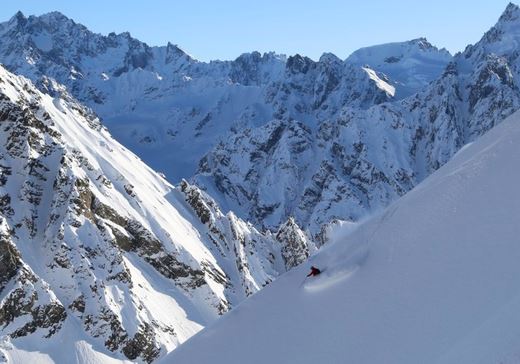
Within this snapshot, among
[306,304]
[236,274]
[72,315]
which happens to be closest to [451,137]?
[236,274]

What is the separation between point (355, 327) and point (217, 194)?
18991 centimetres

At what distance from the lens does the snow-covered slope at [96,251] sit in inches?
2876

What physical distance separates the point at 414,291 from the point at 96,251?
253ft

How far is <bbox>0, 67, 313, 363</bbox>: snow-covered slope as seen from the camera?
73062mm

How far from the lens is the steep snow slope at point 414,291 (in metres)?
8.67

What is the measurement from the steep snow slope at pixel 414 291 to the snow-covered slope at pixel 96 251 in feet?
208

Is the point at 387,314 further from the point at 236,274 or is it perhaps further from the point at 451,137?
the point at 451,137

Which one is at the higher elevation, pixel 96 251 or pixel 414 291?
pixel 96 251

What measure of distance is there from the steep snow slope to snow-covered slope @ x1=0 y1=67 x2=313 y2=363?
63.3 m

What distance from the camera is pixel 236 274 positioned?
3999 inches

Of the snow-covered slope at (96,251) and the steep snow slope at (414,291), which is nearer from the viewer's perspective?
the steep snow slope at (414,291)

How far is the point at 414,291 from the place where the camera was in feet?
33.4

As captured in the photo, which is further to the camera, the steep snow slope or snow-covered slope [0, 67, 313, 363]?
snow-covered slope [0, 67, 313, 363]

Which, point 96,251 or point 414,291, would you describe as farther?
point 96,251
